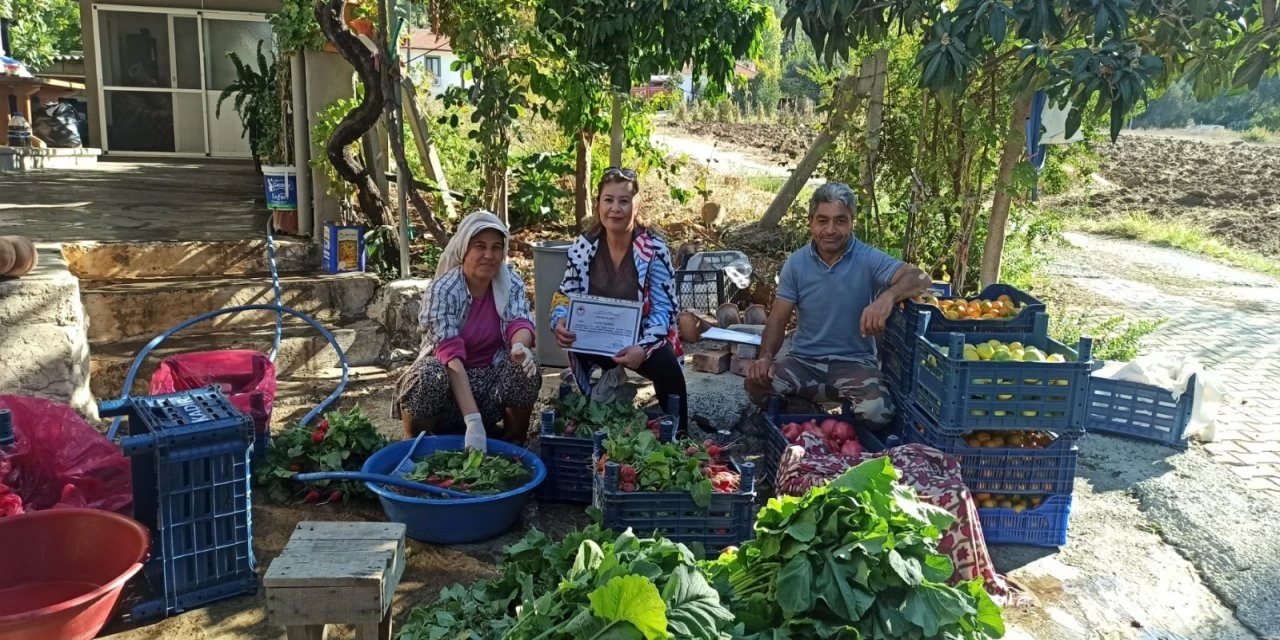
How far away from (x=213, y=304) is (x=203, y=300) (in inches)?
A: 2.6

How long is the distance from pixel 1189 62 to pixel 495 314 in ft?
13.5

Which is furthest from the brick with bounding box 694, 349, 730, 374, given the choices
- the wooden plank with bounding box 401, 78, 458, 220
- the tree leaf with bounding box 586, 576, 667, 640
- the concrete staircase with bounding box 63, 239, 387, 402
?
the tree leaf with bounding box 586, 576, 667, 640

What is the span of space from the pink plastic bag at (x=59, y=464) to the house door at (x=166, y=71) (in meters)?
9.97

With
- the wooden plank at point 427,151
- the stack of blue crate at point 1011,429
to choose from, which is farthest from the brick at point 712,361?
the wooden plank at point 427,151

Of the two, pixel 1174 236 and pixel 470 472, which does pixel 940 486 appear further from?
pixel 1174 236

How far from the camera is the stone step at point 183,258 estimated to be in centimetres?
590

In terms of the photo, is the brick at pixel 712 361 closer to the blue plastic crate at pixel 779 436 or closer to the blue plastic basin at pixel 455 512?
the blue plastic crate at pixel 779 436

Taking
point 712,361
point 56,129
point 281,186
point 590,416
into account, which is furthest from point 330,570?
point 56,129

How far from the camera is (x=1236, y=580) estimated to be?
354 centimetres

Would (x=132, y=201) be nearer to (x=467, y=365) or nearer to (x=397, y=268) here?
(x=397, y=268)

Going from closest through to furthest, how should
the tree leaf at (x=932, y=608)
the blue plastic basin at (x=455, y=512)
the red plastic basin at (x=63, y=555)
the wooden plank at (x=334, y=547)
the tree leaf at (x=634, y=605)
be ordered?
the tree leaf at (x=634, y=605) < the tree leaf at (x=932, y=608) < the wooden plank at (x=334, y=547) < the red plastic basin at (x=63, y=555) < the blue plastic basin at (x=455, y=512)

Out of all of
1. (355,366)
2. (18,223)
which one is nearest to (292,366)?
(355,366)

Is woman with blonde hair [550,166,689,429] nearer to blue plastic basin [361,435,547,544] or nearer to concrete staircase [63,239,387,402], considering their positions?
blue plastic basin [361,435,547,544]

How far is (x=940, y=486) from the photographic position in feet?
10.7
